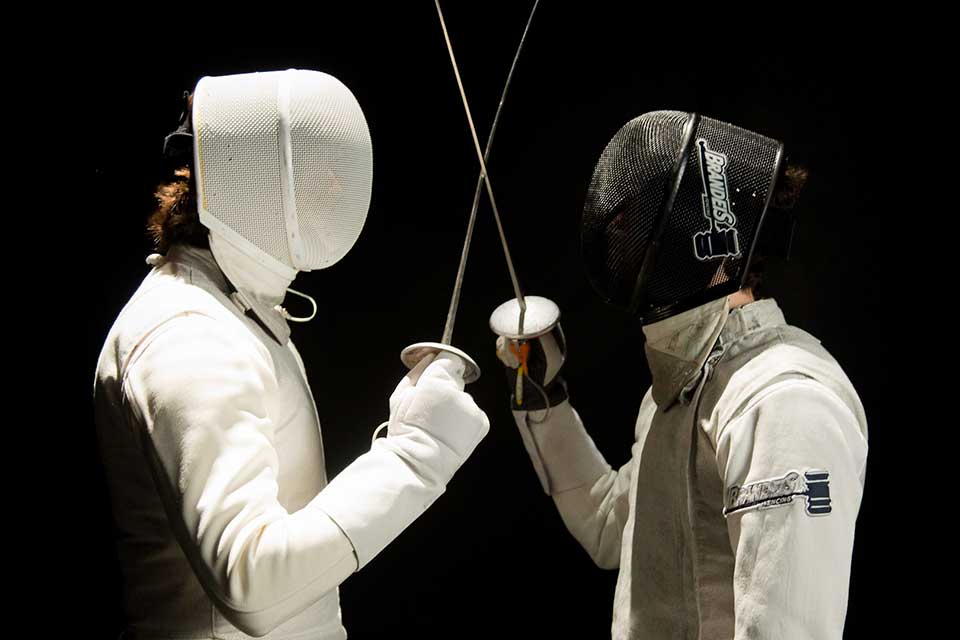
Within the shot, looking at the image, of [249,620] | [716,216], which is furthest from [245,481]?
[716,216]

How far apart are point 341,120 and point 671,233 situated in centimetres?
57

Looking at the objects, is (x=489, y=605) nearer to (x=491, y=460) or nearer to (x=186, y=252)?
(x=491, y=460)

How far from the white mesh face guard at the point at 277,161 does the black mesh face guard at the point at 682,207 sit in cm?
45

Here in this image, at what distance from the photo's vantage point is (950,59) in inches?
80.7

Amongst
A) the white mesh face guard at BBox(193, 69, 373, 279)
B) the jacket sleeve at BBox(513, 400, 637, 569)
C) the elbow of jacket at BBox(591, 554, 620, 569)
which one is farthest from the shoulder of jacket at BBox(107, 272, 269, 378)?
the elbow of jacket at BBox(591, 554, 620, 569)

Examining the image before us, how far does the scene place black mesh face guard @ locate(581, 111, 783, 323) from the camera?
1548 millimetres

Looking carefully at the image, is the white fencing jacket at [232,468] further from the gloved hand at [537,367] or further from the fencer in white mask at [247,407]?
the gloved hand at [537,367]

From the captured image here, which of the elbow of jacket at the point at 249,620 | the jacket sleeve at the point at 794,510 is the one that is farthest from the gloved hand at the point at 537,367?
the elbow of jacket at the point at 249,620

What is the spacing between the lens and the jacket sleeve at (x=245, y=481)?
133cm

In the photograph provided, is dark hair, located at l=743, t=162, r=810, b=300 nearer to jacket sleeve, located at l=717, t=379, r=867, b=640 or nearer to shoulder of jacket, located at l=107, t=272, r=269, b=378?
jacket sleeve, located at l=717, t=379, r=867, b=640

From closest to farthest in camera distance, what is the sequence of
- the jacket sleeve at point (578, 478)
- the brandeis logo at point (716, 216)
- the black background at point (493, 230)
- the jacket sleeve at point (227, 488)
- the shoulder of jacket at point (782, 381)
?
the jacket sleeve at point (227, 488)
the shoulder of jacket at point (782, 381)
the brandeis logo at point (716, 216)
the jacket sleeve at point (578, 478)
the black background at point (493, 230)

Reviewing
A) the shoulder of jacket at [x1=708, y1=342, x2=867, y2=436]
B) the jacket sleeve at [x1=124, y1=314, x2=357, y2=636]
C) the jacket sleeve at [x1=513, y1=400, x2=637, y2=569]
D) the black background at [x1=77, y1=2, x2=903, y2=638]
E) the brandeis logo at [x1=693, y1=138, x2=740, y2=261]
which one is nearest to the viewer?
the jacket sleeve at [x1=124, y1=314, x2=357, y2=636]

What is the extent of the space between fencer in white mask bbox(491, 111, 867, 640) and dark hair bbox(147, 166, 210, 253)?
66 cm

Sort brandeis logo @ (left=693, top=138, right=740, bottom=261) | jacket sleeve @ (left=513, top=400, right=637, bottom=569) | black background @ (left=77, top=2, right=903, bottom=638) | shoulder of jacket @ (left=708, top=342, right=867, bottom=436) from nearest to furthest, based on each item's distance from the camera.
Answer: shoulder of jacket @ (left=708, top=342, right=867, bottom=436) < brandeis logo @ (left=693, top=138, right=740, bottom=261) < jacket sleeve @ (left=513, top=400, right=637, bottom=569) < black background @ (left=77, top=2, right=903, bottom=638)
